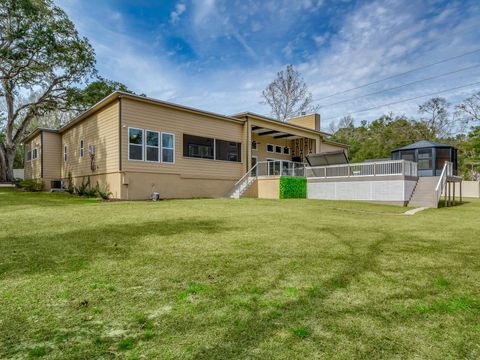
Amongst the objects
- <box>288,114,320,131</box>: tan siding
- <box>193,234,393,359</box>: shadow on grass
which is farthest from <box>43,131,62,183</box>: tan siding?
Result: <box>193,234,393,359</box>: shadow on grass

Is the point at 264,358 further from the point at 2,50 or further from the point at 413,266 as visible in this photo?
the point at 2,50

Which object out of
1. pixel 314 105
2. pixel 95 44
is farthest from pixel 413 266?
pixel 314 105

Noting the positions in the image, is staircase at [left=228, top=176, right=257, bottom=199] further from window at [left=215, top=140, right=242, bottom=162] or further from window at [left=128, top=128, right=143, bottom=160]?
window at [left=128, top=128, right=143, bottom=160]

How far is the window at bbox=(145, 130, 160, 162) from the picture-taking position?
12.5 metres

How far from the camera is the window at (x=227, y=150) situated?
15.2m

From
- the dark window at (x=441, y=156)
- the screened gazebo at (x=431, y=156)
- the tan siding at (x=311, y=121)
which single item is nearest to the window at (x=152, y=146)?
the tan siding at (x=311, y=121)

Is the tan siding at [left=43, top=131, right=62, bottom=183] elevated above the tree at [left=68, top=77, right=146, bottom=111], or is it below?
below

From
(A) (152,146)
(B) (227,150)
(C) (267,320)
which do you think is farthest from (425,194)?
(C) (267,320)

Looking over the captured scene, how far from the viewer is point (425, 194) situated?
40.9ft

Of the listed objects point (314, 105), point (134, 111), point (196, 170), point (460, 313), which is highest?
point (314, 105)

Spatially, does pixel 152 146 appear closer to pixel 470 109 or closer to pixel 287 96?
pixel 287 96

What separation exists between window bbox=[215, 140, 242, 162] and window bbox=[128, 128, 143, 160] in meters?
4.08

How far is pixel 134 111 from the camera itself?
39.9 ft

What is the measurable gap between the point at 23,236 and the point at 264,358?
4.46m
